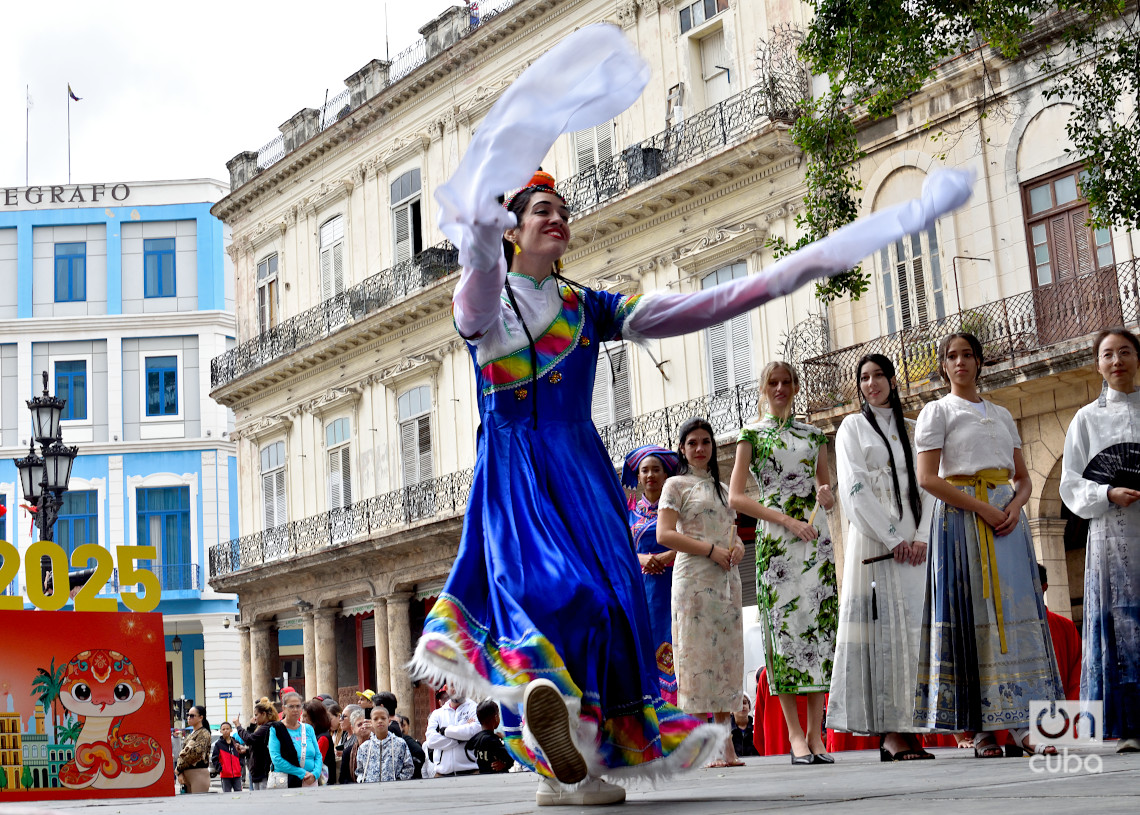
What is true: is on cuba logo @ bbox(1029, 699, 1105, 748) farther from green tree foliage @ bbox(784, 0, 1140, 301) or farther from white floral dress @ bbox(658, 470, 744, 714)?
green tree foliage @ bbox(784, 0, 1140, 301)

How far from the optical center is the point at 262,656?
32.4 m

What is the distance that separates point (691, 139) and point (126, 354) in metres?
25.0

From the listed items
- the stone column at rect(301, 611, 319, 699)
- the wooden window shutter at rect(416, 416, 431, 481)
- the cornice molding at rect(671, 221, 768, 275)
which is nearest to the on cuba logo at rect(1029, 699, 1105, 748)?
the cornice molding at rect(671, 221, 768, 275)

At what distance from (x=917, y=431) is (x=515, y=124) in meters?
3.23

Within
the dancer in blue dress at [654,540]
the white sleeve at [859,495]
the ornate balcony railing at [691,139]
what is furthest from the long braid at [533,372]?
the ornate balcony railing at [691,139]

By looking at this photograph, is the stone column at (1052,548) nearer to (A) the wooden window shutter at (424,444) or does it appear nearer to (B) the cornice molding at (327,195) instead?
(A) the wooden window shutter at (424,444)

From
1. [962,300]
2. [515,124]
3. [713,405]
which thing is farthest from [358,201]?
[515,124]

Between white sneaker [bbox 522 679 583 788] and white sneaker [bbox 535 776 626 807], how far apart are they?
0.32 m

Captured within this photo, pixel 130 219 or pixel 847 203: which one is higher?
pixel 130 219

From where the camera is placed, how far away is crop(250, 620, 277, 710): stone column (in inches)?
1273

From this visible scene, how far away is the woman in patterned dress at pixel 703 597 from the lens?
289 inches

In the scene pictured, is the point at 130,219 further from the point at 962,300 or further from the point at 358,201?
the point at 962,300

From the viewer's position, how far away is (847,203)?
10.8m

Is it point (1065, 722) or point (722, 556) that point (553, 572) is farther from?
point (722, 556)
